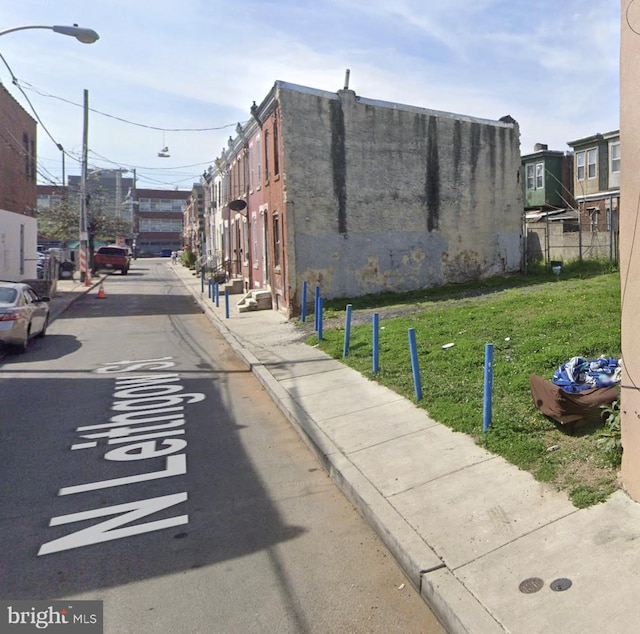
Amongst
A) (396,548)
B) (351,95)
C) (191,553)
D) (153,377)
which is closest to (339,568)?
(396,548)

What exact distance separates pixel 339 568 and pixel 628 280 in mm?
2909

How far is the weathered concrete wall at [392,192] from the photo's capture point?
58.1 feet

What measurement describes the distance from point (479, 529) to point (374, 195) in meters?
15.7

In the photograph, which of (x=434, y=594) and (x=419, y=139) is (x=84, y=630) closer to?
(x=434, y=594)

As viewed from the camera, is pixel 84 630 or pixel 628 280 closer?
pixel 84 630

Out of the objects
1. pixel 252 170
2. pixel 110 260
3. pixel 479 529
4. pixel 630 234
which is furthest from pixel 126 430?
pixel 110 260

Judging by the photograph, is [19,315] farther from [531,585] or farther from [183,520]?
[531,585]

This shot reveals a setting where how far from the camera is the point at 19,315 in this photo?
11984mm

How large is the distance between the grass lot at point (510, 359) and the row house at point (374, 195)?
4073 mm

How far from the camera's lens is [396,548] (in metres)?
3.97

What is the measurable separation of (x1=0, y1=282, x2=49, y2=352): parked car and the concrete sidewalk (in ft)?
25.6

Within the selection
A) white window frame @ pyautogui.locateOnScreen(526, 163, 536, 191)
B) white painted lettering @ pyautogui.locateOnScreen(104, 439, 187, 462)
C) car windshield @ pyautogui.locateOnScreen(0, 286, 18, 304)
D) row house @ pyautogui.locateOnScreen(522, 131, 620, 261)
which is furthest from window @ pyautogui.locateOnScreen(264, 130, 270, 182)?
white window frame @ pyautogui.locateOnScreen(526, 163, 536, 191)

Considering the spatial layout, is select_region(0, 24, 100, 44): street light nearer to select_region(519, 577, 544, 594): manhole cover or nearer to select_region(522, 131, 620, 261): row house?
select_region(519, 577, 544, 594): manhole cover

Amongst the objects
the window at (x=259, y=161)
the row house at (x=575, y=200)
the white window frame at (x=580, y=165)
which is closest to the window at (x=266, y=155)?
the window at (x=259, y=161)
